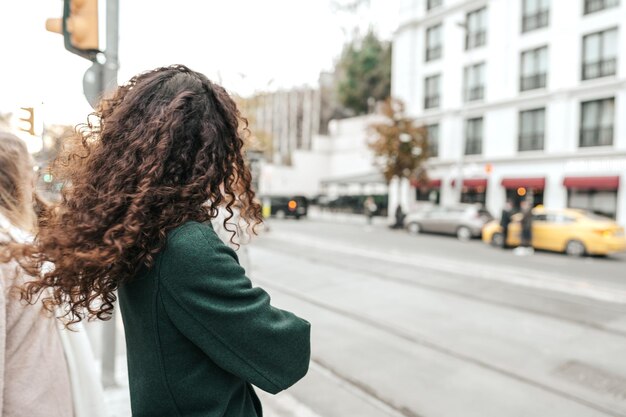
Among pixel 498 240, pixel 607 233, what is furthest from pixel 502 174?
pixel 607 233

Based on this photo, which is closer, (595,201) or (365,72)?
(595,201)

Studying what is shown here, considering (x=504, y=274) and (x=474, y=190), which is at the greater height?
(x=474, y=190)

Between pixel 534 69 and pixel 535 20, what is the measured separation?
2293 millimetres

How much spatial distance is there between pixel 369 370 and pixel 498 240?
12.3 meters

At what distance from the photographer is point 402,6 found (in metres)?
29.6

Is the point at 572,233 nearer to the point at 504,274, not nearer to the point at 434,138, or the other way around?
the point at 504,274

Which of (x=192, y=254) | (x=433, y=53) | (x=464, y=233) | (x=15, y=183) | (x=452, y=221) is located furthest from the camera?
(x=433, y=53)

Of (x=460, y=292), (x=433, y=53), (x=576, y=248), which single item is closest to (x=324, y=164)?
(x=433, y=53)

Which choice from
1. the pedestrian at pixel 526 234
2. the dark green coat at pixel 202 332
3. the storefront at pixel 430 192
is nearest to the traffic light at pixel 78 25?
the dark green coat at pixel 202 332

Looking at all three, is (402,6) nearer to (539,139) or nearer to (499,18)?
(499,18)

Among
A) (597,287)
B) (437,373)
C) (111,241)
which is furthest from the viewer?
(597,287)

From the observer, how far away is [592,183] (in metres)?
19.8

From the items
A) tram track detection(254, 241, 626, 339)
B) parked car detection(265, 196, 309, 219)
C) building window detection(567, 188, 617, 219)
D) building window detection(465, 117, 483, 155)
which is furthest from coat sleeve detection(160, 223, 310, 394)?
parked car detection(265, 196, 309, 219)

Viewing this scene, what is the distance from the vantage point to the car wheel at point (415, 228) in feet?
65.8
